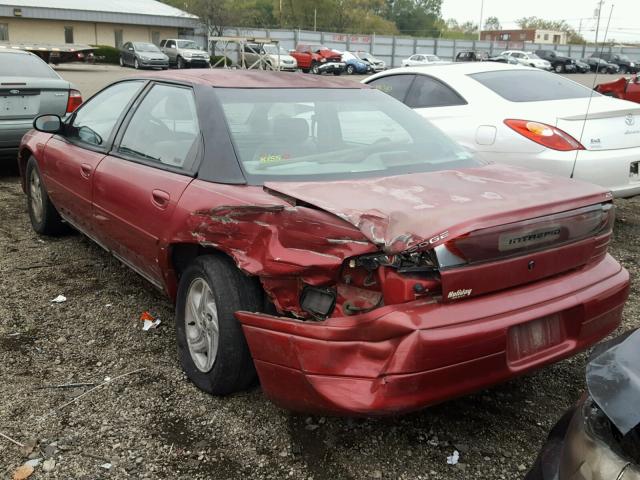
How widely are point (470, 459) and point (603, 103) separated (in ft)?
13.9

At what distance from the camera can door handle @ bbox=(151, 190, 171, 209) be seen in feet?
10.5

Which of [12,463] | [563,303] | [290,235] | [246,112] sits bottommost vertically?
[12,463]

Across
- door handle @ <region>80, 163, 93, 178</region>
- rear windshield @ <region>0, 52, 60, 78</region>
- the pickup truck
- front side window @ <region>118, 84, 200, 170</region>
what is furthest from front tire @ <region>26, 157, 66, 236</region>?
the pickup truck

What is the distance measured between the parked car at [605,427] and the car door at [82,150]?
3.25 meters

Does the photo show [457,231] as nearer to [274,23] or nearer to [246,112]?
[246,112]

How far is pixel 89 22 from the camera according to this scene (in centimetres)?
4600

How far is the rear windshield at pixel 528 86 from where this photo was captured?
580 cm

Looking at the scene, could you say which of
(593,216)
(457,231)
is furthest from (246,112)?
(593,216)

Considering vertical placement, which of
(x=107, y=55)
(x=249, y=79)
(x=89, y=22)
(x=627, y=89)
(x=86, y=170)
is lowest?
(x=107, y=55)

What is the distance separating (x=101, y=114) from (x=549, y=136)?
11.7 feet

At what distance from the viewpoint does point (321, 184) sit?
276 cm

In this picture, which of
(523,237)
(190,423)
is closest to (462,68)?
(523,237)

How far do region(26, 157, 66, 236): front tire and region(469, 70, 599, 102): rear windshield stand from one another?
410cm

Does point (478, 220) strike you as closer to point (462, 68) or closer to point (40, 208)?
point (40, 208)
